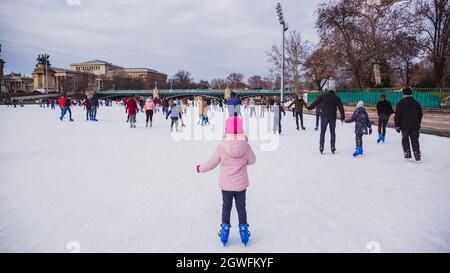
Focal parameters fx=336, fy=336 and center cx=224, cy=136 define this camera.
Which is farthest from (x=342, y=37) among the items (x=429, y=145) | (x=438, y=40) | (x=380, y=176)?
(x=380, y=176)

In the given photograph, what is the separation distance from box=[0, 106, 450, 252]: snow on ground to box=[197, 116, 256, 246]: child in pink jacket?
0.17 meters

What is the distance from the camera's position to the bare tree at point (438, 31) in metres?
22.2

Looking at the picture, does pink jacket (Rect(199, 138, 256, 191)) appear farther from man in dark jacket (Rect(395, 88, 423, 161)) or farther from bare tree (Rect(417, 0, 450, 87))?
bare tree (Rect(417, 0, 450, 87))

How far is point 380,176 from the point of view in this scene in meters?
5.07

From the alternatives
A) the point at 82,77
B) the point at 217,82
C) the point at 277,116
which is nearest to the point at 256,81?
the point at 217,82

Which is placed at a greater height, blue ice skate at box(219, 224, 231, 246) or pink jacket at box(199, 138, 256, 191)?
pink jacket at box(199, 138, 256, 191)

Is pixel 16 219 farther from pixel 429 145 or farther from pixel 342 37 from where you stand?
pixel 342 37

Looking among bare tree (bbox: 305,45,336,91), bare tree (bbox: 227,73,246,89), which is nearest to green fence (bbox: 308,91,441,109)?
bare tree (bbox: 305,45,336,91)

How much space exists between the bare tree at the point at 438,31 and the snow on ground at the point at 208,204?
64.7ft

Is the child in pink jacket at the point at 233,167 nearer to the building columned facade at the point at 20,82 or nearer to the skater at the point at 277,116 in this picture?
the skater at the point at 277,116

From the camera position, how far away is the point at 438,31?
2281 centimetres

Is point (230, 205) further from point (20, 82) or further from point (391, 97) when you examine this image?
point (20, 82)

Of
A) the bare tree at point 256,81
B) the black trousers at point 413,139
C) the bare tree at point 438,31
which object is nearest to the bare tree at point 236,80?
the bare tree at point 256,81

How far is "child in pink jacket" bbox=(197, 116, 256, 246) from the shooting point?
8.80 ft
